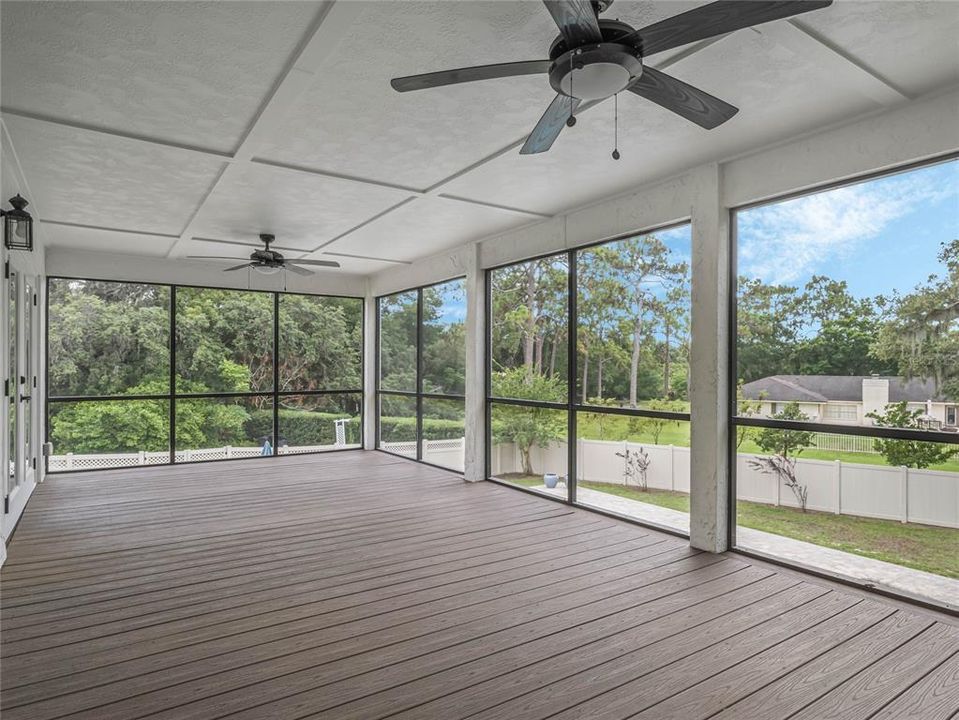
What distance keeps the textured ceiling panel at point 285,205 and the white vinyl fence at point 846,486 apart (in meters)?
3.19

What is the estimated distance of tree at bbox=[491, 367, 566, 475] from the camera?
5828 mm

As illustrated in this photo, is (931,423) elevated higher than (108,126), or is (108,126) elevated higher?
(108,126)

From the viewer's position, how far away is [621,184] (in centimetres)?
453

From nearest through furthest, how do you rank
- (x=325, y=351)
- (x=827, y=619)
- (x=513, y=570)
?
(x=827, y=619)
(x=513, y=570)
(x=325, y=351)

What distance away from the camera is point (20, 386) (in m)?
4.95

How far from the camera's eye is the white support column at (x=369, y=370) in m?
9.23

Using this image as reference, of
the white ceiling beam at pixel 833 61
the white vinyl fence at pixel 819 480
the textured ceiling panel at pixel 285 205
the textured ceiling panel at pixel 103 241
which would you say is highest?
the white ceiling beam at pixel 833 61

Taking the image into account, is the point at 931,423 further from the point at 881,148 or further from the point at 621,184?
the point at 621,184

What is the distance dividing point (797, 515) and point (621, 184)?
2756mm

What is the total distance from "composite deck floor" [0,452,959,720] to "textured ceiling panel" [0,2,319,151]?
2734 mm

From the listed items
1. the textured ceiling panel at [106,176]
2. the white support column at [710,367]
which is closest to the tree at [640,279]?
the white support column at [710,367]

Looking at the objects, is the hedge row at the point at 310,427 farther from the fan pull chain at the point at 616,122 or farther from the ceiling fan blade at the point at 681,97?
the ceiling fan blade at the point at 681,97

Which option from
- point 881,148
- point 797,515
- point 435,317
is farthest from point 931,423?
point 435,317

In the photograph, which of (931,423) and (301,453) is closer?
(931,423)
